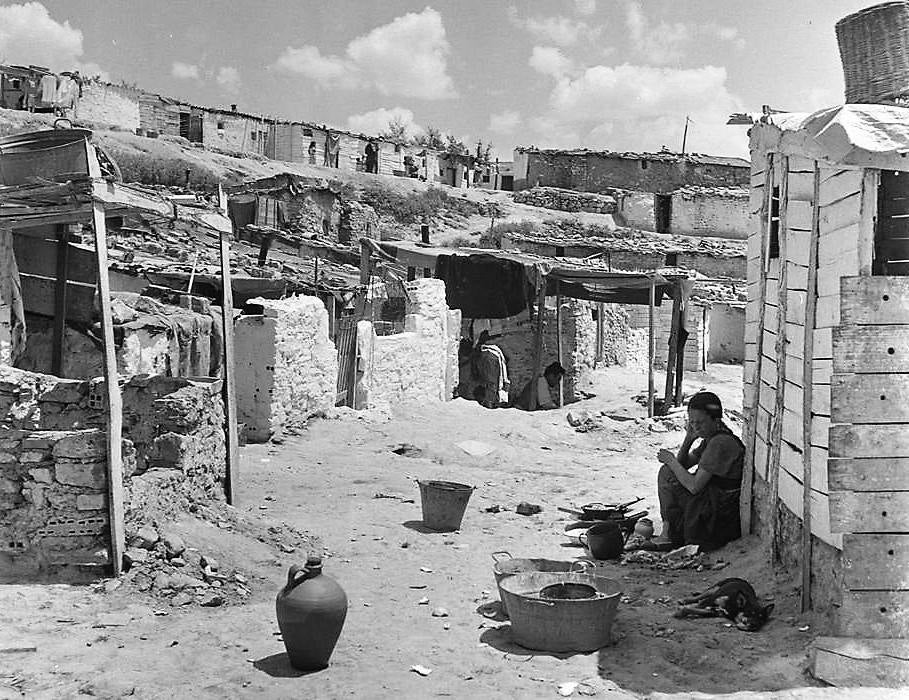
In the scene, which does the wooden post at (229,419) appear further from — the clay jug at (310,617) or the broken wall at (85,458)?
the clay jug at (310,617)

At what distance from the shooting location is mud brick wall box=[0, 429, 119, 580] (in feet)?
18.9

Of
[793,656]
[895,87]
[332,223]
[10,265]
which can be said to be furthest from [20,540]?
[332,223]

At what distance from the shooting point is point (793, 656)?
14.9 ft

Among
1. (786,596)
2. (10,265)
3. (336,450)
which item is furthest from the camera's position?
(336,450)

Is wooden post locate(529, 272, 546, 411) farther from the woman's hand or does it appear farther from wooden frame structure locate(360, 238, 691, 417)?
the woman's hand

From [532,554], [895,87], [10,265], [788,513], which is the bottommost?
[532,554]

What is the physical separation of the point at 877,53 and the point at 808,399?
1.91 m

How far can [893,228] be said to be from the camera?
4477 millimetres

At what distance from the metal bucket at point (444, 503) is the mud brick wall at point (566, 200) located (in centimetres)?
2879

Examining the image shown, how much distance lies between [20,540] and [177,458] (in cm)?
128

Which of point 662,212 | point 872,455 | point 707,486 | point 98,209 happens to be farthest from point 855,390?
point 662,212

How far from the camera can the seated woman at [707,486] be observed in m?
6.77

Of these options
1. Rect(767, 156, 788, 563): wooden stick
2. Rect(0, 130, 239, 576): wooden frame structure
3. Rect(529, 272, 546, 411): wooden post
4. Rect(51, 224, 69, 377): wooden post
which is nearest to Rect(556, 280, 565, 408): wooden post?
Rect(529, 272, 546, 411): wooden post

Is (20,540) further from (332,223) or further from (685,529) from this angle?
(332,223)
